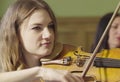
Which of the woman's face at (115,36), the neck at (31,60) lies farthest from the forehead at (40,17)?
the woman's face at (115,36)

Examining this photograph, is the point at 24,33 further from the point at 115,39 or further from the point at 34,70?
the point at 115,39

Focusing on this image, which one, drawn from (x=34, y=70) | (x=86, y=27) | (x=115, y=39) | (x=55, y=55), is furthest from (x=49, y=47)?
(x=86, y=27)

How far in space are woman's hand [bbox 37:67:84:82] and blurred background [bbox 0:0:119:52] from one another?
1.47m

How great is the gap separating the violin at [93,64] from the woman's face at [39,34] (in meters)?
0.05

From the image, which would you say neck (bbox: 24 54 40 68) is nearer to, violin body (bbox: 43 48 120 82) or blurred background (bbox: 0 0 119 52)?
violin body (bbox: 43 48 120 82)

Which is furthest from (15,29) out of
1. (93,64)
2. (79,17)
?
(79,17)

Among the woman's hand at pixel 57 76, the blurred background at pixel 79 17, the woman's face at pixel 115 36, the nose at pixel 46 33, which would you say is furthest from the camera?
the blurred background at pixel 79 17

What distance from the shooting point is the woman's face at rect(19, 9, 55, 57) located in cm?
105

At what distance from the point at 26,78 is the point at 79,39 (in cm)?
149

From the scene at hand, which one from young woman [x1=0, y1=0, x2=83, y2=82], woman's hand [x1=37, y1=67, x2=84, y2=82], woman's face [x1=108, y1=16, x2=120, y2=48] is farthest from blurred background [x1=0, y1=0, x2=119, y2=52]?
woman's hand [x1=37, y1=67, x2=84, y2=82]

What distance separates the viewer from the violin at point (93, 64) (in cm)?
96

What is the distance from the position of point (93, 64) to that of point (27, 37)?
24cm

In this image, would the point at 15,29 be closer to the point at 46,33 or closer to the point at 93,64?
the point at 46,33

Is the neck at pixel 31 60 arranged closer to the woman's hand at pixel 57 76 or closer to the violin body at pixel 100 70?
the violin body at pixel 100 70
